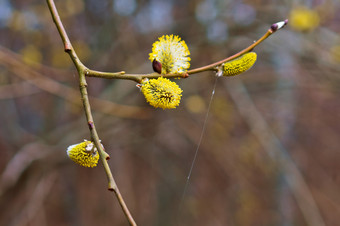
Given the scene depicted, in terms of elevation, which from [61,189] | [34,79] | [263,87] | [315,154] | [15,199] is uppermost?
[315,154]

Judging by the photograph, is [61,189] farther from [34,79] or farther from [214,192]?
[34,79]

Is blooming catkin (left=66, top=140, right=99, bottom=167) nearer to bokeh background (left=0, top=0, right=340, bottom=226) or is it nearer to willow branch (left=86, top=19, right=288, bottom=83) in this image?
willow branch (left=86, top=19, right=288, bottom=83)

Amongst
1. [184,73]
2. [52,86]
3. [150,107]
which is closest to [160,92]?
[184,73]

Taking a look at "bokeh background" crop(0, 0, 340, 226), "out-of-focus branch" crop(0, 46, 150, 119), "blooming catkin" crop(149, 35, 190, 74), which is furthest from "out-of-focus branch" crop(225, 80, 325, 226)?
"blooming catkin" crop(149, 35, 190, 74)

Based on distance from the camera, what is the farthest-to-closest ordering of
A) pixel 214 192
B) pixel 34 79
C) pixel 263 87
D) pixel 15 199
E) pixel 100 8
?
1. pixel 214 192
2. pixel 263 87
3. pixel 100 8
4. pixel 15 199
5. pixel 34 79

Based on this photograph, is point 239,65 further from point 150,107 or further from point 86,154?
point 150,107

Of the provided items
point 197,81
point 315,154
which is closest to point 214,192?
point 315,154

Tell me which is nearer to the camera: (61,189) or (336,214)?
(61,189)
